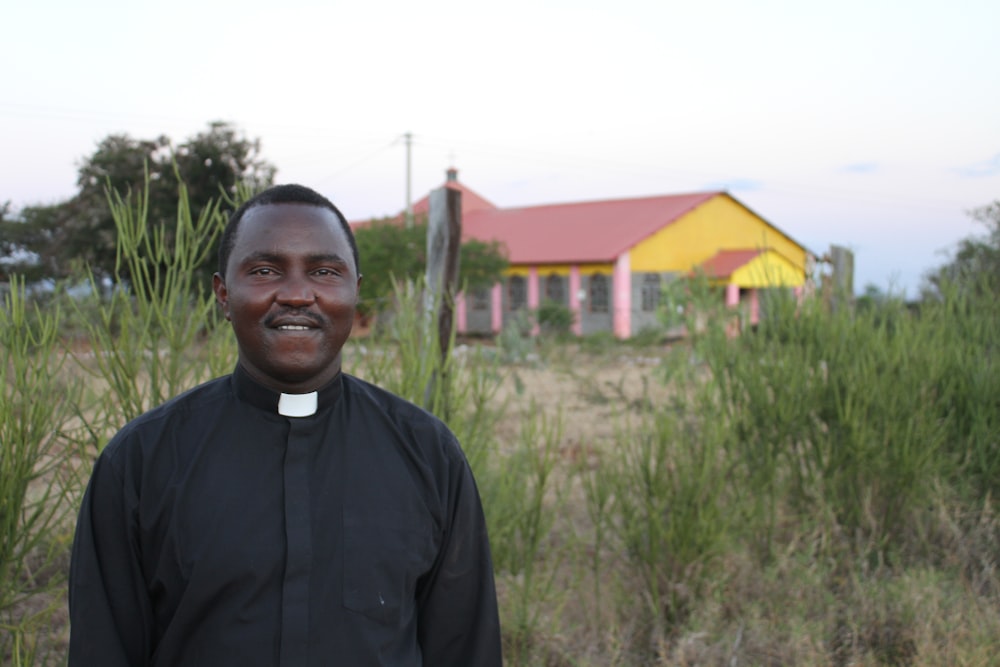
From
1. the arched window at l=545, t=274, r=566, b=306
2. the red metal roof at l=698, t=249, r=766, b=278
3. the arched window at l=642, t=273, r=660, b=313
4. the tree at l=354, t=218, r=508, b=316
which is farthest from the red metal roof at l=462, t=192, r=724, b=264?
the red metal roof at l=698, t=249, r=766, b=278

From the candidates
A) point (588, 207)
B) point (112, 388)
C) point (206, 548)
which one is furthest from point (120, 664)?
point (588, 207)

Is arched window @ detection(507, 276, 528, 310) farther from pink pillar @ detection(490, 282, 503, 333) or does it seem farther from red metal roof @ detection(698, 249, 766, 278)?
red metal roof @ detection(698, 249, 766, 278)

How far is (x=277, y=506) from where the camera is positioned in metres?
1.68

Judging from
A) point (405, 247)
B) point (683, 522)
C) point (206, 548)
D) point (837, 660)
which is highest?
point (405, 247)

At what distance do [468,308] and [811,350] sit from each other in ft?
88.0

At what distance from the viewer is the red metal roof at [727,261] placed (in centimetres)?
2894

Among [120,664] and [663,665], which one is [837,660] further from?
[120,664]

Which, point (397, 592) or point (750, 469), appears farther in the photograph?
point (750, 469)

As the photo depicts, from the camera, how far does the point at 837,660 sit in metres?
3.93

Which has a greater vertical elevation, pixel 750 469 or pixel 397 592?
pixel 397 592

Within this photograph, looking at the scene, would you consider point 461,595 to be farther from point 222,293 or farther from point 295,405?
point 222,293

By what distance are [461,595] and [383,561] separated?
0.28 m

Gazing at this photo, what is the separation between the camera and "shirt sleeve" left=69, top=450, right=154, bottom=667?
1.61 m

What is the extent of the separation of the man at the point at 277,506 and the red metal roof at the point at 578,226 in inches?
1025
